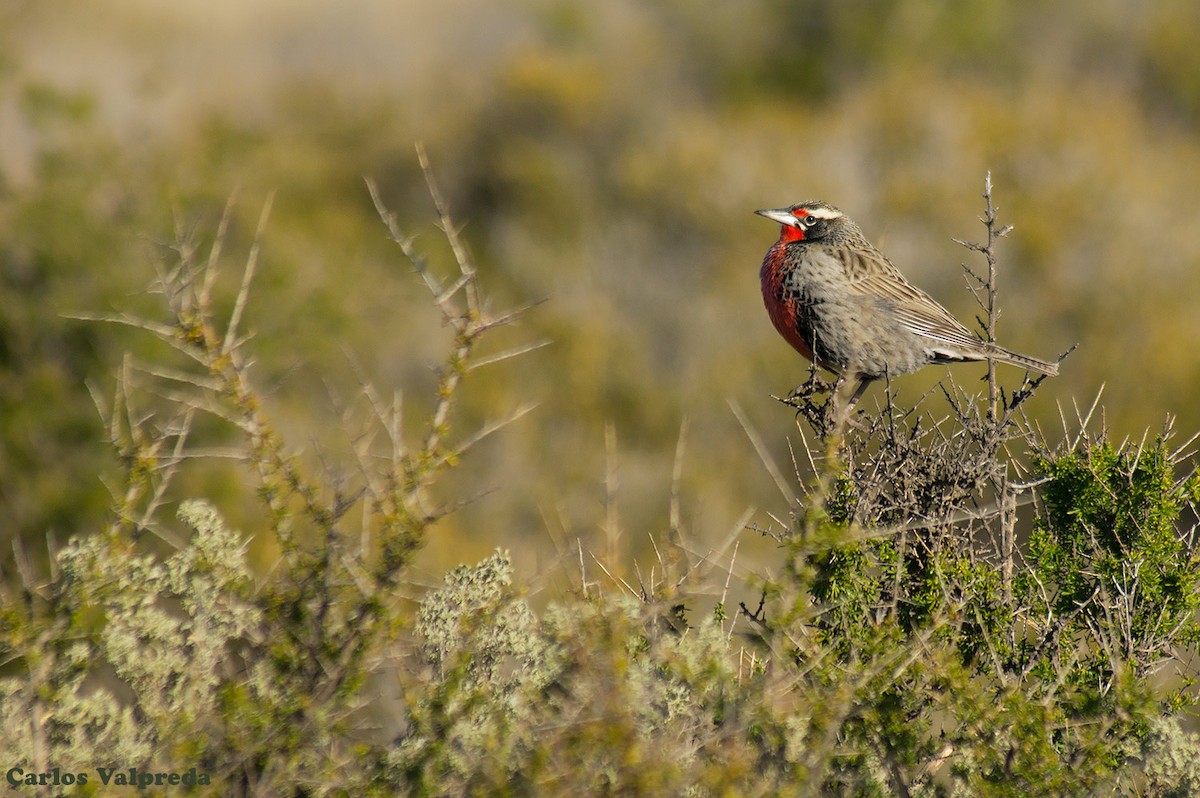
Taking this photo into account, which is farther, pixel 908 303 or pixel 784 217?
pixel 784 217

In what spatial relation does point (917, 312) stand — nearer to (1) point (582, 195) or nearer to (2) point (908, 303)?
(2) point (908, 303)

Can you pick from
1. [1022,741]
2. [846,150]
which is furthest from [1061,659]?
[846,150]

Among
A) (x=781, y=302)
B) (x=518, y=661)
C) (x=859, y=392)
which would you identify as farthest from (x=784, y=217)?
(x=518, y=661)

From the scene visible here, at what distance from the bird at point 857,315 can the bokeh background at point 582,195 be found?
4.44 metres

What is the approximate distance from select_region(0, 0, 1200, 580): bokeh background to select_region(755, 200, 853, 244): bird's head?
4.08 metres

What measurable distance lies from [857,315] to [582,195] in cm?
2129

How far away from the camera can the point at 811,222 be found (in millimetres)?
7582

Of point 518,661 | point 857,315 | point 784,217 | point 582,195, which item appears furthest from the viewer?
point 582,195

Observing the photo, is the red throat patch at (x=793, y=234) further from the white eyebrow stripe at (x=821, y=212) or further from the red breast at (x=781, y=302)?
the red breast at (x=781, y=302)

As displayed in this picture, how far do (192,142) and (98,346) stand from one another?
19.5 ft

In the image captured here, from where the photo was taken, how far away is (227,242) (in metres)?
24.0

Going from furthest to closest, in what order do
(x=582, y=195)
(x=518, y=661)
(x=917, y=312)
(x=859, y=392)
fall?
(x=582, y=195) → (x=917, y=312) → (x=859, y=392) → (x=518, y=661)

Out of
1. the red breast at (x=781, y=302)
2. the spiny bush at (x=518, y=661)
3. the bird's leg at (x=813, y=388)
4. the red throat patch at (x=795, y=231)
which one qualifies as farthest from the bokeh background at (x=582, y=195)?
the spiny bush at (x=518, y=661)

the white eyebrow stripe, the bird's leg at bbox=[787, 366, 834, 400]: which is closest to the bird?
the white eyebrow stripe
